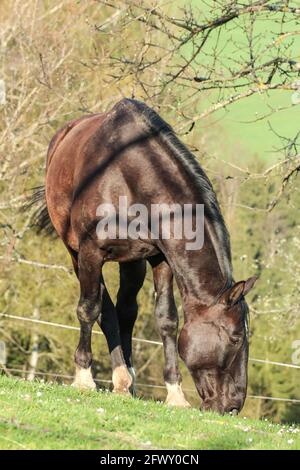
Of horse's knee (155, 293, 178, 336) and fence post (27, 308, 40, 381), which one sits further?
fence post (27, 308, 40, 381)

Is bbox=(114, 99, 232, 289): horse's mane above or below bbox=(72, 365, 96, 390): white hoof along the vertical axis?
above

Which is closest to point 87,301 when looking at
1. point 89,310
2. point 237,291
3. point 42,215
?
point 89,310

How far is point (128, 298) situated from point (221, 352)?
2.31 metres

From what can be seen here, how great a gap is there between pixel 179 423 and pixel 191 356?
6.35 feet

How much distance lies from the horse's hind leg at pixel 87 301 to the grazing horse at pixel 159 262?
0.03 ft

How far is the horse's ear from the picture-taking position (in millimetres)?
8500

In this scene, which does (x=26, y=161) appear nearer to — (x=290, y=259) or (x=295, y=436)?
(x=290, y=259)

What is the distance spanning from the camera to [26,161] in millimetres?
27969

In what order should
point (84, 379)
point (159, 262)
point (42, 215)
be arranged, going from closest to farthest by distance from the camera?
point (159, 262)
point (84, 379)
point (42, 215)

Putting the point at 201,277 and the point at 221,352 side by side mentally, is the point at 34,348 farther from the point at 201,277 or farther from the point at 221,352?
the point at 221,352

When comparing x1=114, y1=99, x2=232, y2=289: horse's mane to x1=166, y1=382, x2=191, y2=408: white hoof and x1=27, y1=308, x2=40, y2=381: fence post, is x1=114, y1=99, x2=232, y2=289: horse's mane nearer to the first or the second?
x1=166, y1=382, x2=191, y2=408: white hoof

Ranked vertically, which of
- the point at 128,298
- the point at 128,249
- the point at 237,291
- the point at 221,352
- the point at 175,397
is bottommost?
the point at 175,397

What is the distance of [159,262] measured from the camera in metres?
→ 9.73

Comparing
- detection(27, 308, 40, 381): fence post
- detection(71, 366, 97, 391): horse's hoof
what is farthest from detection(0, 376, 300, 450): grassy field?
detection(27, 308, 40, 381): fence post
